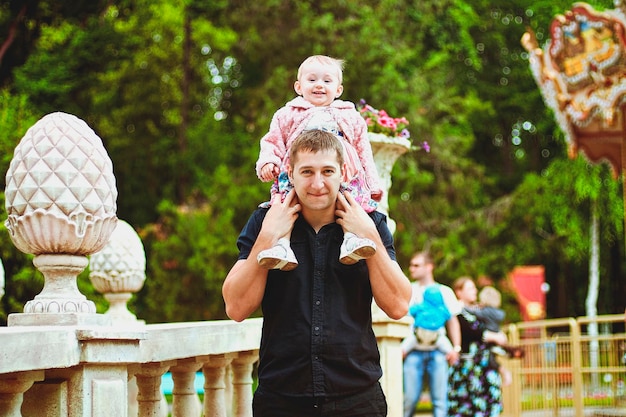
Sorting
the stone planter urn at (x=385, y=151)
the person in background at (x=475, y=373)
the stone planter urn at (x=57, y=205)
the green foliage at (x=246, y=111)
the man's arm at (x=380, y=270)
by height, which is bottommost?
the person in background at (x=475, y=373)

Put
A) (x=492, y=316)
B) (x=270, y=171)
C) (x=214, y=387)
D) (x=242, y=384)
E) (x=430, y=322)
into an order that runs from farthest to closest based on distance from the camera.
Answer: (x=492, y=316)
(x=430, y=322)
(x=242, y=384)
(x=214, y=387)
(x=270, y=171)

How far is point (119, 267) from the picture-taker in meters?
7.04

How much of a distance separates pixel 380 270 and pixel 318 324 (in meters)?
0.26

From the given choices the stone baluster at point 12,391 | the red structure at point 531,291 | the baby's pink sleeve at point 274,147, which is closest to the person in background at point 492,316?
the baby's pink sleeve at point 274,147

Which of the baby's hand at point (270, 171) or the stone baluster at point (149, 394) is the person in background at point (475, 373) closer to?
the stone baluster at point (149, 394)

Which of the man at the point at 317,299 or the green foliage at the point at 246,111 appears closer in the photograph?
the man at the point at 317,299

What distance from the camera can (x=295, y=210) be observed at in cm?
316

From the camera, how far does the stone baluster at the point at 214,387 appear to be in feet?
15.7

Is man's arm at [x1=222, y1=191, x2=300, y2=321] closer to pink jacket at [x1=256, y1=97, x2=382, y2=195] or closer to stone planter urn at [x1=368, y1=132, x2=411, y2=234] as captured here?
pink jacket at [x1=256, y1=97, x2=382, y2=195]

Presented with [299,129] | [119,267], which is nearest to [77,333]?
[299,129]

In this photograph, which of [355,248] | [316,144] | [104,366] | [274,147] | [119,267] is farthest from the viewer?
[119,267]

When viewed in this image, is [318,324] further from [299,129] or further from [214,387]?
[214,387]

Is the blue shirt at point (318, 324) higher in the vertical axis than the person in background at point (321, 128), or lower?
lower

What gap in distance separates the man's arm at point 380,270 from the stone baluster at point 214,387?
1868mm
